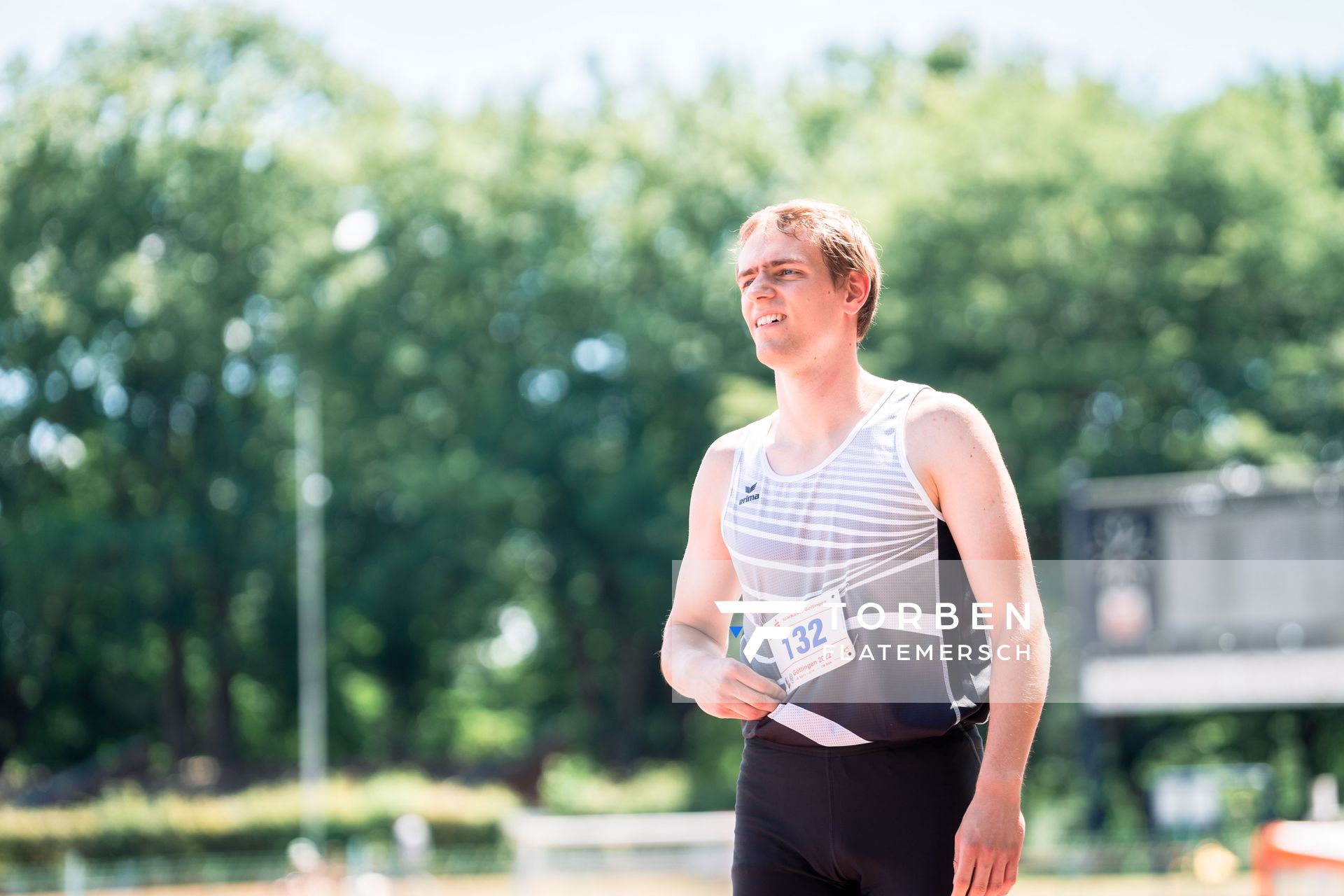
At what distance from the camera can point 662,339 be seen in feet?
112

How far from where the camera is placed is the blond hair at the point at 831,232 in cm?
286

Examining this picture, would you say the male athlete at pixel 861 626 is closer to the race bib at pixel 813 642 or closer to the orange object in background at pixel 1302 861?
the race bib at pixel 813 642

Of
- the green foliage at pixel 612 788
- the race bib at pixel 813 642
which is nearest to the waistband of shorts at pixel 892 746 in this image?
the race bib at pixel 813 642

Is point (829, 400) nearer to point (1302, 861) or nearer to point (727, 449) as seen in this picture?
point (727, 449)

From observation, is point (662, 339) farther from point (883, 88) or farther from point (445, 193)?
point (883, 88)

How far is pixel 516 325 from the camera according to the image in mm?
36844

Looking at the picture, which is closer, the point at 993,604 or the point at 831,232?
the point at 993,604

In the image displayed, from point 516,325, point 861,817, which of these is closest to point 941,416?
point 861,817

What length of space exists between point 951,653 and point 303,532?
34.4 meters

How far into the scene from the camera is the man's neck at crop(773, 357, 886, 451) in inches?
114

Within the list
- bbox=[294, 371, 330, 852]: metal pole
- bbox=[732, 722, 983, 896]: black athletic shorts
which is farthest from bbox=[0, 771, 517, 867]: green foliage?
bbox=[732, 722, 983, 896]: black athletic shorts

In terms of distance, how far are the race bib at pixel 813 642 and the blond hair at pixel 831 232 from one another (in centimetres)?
53

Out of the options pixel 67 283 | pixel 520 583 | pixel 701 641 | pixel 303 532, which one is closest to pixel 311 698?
pixel 303 532

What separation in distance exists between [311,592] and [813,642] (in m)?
31.8
